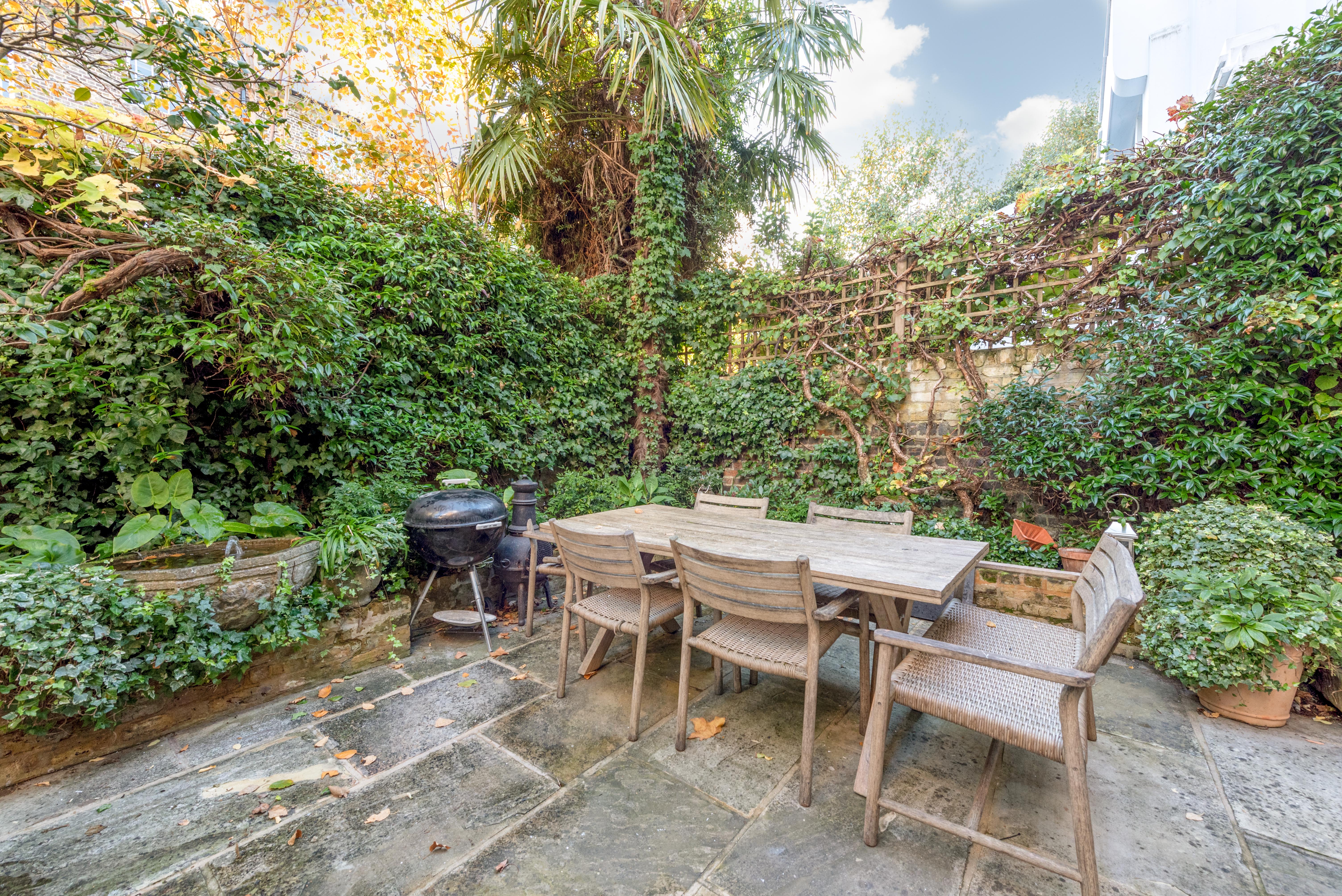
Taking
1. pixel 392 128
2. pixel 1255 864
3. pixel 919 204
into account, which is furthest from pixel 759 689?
pixel 919 204

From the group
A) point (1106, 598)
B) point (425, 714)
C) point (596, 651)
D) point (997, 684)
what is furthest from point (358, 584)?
point (1106, 598)

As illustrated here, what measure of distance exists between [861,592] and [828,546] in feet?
1.06

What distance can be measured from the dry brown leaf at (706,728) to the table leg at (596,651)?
614 mm

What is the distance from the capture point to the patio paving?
4.62 ft

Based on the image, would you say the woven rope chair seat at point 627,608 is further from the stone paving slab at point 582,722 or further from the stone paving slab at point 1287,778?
the stone paving slab at point 1287,778

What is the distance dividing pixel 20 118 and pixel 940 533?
582cm

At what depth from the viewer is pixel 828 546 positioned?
2.34 metres

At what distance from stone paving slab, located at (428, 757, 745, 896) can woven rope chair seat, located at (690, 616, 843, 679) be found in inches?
20.5

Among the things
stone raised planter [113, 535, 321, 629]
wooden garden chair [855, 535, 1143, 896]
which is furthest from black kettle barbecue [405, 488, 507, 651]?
wooden garden chair [855, 535, 1143, 896]

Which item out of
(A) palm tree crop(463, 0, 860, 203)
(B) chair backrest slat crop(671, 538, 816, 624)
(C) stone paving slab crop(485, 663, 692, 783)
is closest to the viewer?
(B) chair backrest slat crop(671, 538, 816, 624)

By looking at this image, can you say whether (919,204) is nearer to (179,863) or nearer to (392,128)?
(392,128)

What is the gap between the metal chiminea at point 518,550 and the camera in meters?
3.48

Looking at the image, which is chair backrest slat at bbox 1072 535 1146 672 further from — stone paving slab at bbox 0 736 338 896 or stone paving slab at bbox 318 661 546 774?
stone paving slab at bbox 0 736 338 896

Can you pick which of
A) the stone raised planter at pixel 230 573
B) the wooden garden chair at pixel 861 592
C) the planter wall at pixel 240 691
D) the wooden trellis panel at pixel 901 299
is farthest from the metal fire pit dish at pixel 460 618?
the wooden trellis panel at pixel 901 299
